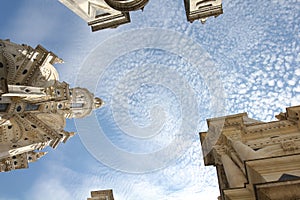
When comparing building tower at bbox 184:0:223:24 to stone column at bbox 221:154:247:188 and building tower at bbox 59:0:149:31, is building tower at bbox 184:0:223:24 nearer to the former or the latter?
building tower at bbox 59:0:149:31

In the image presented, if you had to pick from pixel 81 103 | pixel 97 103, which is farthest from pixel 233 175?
pixel 97 103

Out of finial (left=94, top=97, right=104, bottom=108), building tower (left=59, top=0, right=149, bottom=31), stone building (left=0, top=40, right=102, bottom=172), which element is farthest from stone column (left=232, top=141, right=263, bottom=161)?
finial (left=94, top=97, right=104, bottom=108)

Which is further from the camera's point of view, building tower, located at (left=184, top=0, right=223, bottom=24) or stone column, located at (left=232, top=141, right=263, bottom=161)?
building tower, located at (left=184, top=0, right=223, bottom=24)

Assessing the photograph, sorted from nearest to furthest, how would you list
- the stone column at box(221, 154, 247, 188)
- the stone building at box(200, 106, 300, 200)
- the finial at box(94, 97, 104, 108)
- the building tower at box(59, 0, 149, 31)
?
1. the stone building at box(200, 106, 300, 200)
2. the stone column at box(221, 154, 247, 188)
3. the building tower at box(59, 0, 149, 31)
4. the finial at box(94, 97, 104, 108)

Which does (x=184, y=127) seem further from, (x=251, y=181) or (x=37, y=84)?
(x=37, y=84)

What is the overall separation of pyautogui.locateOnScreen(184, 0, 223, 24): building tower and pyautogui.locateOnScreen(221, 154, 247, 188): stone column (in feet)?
36.4

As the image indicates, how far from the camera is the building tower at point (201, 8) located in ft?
64.0

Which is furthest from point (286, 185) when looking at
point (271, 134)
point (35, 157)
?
point (35, 157)

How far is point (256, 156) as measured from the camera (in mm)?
14359

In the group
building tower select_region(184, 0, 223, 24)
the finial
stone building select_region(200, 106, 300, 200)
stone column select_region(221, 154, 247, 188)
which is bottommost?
stone column select_region(221, 154, 247, 188)

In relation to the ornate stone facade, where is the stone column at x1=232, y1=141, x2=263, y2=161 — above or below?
below

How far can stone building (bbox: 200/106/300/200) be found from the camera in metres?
7.53

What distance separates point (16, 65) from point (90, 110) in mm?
24560

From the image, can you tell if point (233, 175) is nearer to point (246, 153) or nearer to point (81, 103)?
point (246, 153)
